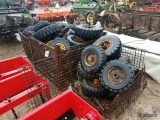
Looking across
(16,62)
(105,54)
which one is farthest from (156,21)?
(16,62)

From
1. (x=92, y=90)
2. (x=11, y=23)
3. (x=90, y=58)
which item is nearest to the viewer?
(x=92, y=90)

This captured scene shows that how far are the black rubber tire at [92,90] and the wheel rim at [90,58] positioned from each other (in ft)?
1.20

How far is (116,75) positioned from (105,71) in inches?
7.8

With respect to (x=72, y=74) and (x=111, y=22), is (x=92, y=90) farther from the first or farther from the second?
(x=111, y=22)

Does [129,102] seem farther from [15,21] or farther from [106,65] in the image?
[15,21]

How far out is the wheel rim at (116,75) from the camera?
Result: 97.6 inches

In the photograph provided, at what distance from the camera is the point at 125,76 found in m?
2.42

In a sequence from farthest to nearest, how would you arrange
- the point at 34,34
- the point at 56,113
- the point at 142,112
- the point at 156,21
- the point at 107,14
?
1. the point at 107,14
2. the point at 156,21
3. the point at 34,34
4. the point at 142,112
5. the point at 56,113

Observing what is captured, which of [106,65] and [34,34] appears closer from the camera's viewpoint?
[106,65]

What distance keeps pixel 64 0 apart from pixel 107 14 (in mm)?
20495

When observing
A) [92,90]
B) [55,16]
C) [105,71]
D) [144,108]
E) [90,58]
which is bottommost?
[144,108]

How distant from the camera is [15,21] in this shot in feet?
19.8

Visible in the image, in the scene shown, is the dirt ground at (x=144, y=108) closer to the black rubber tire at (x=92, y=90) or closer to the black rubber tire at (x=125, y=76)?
the black rubber tire at (x=92, y=90)

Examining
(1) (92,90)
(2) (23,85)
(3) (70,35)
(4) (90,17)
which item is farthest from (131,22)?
(2) (23,85)
